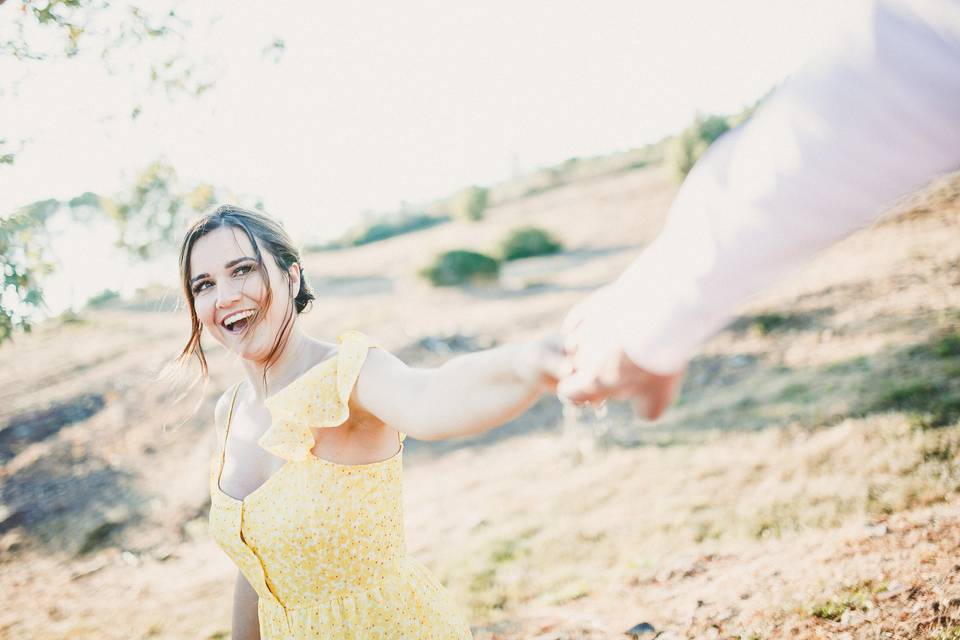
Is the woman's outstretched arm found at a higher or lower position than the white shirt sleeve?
lower

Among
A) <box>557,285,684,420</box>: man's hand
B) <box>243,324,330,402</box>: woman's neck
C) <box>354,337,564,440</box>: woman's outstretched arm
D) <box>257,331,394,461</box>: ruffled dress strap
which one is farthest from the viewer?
<box>243,324,330,402</box>: woman's neck

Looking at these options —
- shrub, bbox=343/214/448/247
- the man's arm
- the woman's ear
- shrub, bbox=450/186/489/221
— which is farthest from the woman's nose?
shrub, bbox=343/214/448/247

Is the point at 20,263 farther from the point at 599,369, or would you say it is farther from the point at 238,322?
the point at 599,369

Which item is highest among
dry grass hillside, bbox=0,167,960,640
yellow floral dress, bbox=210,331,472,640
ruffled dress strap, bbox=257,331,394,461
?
ruffled dress strap, bbox=257,331,394,461

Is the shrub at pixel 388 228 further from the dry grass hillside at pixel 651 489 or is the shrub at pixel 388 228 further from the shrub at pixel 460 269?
the dry grass hillside at pixel 651 489

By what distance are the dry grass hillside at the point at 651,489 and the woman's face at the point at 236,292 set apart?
52.3 inches

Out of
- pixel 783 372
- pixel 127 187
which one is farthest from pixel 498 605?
pixel 783 372

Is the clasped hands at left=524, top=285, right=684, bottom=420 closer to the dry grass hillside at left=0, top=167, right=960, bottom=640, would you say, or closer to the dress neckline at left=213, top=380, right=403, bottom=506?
the dress neckline at left=213, top=380, right=403, bottom=506

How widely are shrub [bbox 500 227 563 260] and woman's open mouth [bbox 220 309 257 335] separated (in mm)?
20830

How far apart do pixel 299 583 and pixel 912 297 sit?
29.5 feet

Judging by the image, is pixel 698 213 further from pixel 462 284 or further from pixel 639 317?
pixel 462 284

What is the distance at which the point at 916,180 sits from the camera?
0.96m

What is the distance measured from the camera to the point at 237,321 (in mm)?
2096

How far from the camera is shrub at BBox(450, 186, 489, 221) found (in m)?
31.4
